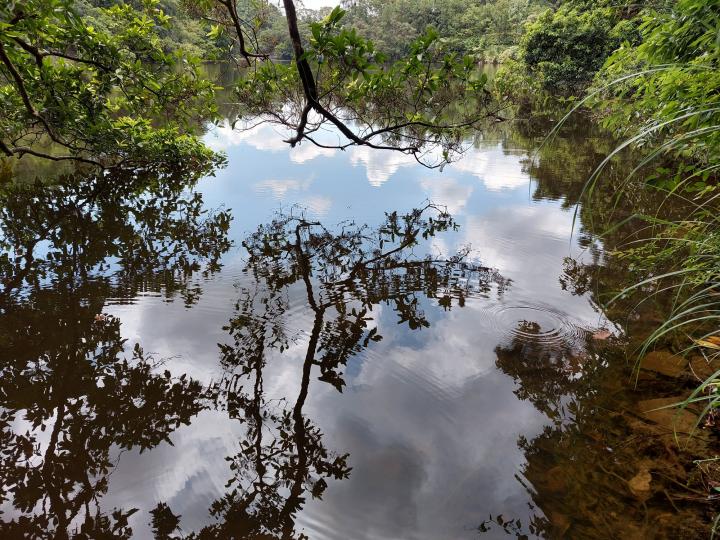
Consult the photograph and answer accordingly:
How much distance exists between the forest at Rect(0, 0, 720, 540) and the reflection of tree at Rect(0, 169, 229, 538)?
2 cm

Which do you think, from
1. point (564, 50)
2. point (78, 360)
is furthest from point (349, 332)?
point (564, 50)

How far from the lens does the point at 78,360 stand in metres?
3.24

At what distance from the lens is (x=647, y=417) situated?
271cm

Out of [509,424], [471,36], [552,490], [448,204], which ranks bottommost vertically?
[552,490]

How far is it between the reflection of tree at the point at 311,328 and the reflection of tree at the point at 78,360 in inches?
18.5

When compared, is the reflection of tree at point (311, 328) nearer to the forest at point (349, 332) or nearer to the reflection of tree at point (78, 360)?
the forest at point (349, 332)

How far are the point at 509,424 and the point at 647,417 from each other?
894 millimetres

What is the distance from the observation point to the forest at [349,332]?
219 cm

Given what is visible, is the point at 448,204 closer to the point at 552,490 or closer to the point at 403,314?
the point at 403,314

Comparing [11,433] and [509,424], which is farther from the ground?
[509,424]

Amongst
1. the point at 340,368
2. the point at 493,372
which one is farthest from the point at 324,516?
the point at 493,372

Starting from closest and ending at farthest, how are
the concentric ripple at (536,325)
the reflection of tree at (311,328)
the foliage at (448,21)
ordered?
the reflection of tree at (311,328)
the concentric ripple at (536,325)
the foliage at (448,21)

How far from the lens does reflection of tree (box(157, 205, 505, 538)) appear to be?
232cm

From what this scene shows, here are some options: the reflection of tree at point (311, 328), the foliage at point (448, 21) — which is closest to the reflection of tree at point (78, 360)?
the reflection of tree at point (311, 328)
